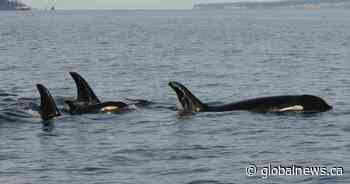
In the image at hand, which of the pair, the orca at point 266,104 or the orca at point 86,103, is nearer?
the orca at point 266,104

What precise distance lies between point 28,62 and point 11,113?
3225 cm

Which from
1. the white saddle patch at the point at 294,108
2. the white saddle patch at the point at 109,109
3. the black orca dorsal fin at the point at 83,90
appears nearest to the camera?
the white saddle patch at the point at 294,108

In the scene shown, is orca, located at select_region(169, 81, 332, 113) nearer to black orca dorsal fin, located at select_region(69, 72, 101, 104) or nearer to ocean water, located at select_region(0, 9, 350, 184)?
ocean water, located at select_region(0, 9, 350, 184)

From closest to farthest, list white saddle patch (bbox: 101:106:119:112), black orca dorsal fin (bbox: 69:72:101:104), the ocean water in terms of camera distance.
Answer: the ocean water, white saddle patch (bbox: 101:106:119:112), black orca dorsal fin (bbox: 69:72:101:104)

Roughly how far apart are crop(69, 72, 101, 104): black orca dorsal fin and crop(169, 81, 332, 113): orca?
293 cm

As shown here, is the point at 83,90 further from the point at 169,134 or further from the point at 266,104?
the point at 266,104

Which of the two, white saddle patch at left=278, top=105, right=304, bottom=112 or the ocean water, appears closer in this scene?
the ocean water

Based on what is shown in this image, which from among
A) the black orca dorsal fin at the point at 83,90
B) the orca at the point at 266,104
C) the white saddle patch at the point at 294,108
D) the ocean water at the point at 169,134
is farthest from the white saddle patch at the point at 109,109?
the white saddle patch at the point at 294,108

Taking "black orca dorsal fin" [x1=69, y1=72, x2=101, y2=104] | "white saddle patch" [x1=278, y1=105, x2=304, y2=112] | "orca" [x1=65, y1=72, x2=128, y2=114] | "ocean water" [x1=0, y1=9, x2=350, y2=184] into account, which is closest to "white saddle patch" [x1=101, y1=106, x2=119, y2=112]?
"orca" [x1=65, y1=72, x2=128, y2=114]

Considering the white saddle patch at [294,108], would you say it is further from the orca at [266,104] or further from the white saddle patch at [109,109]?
the white saddle patch at [109,109]

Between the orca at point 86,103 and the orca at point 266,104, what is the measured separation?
207 cm

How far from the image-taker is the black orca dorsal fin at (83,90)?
29297mm

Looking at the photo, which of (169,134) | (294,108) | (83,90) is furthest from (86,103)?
(294,108)

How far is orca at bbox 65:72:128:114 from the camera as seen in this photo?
29.1 meters
